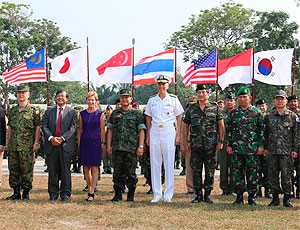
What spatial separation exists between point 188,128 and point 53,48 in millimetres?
31047

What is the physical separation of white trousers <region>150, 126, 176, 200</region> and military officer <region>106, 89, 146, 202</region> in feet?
0.75

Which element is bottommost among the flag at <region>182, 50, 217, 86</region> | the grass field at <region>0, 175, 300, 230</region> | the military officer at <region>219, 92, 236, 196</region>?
the grass field at <region>0, 175, 300, 230</region>

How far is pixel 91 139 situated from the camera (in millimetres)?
7738

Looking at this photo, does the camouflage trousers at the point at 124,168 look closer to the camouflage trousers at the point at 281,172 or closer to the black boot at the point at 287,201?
the camouflage trousers at the point at 281,172

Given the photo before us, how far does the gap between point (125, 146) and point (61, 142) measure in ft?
3.48

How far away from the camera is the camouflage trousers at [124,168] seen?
7.68m

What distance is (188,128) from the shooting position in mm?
8000

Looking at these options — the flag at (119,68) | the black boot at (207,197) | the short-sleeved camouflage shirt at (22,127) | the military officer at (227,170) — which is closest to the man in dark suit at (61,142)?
the short-sleeved camouflage shirt at (22,127)

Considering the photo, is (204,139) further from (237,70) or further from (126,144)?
(237,70)

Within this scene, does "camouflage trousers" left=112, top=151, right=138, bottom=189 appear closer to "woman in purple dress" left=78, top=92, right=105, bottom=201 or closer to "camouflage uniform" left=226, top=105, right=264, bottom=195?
"woman in purple dress" left=78, top=92, right=105, bottom=201

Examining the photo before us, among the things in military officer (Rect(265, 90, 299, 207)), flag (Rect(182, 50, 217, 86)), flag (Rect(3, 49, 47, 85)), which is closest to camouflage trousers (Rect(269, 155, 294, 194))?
military officer (Rect(265, 90, 299, 207))

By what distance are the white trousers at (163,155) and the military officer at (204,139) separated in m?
0.35

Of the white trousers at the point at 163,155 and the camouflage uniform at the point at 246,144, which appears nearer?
Result: the camouflage uniform at the point at 246,144

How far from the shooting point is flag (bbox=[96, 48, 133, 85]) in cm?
1340
